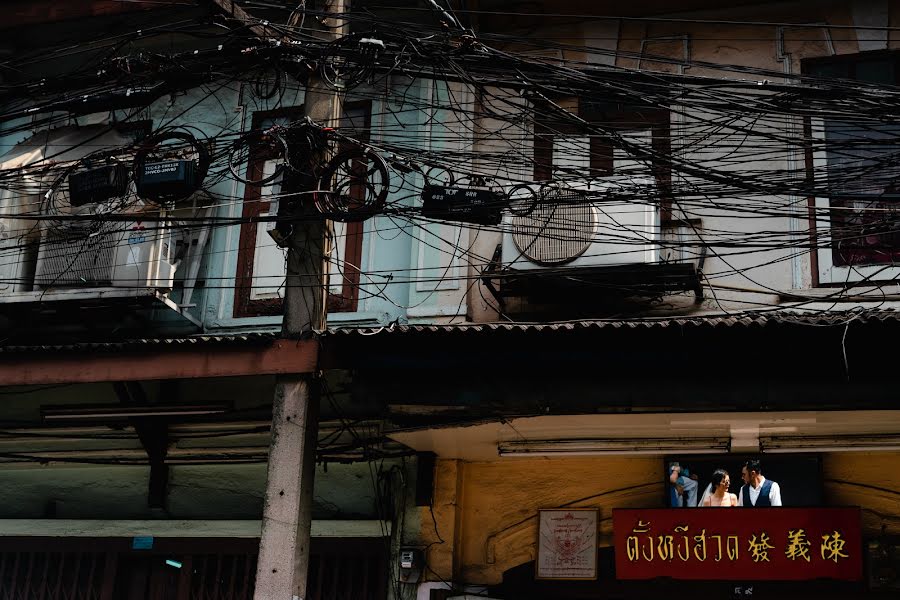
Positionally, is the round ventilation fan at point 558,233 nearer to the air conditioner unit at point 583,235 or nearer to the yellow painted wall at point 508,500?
the air conditioner unit at point 583,235

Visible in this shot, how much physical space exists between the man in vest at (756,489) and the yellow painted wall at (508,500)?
608 mm

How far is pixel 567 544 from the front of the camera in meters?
8.06

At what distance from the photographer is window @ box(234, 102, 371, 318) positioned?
9125 mm

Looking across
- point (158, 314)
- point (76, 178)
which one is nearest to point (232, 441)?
point (158, 314)

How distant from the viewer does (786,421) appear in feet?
23.8

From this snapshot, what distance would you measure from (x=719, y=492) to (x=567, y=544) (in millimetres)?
1177

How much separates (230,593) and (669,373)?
3.99 metres

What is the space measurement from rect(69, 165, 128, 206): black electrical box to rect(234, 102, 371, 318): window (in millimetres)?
1270

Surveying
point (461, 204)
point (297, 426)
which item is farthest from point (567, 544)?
point (461, 204)

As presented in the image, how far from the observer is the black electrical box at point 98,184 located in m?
8.14

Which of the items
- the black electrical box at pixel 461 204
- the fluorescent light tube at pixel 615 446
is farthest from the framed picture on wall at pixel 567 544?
the black electrical box at pixel 461 204

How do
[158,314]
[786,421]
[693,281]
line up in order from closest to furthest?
[786,421] → [693,281] → [158,314]

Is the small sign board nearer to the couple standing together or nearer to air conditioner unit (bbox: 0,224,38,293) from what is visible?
air conditioner unit (bbox: 0,224,38,293)

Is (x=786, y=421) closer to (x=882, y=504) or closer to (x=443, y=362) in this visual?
(x=882, y=504)
